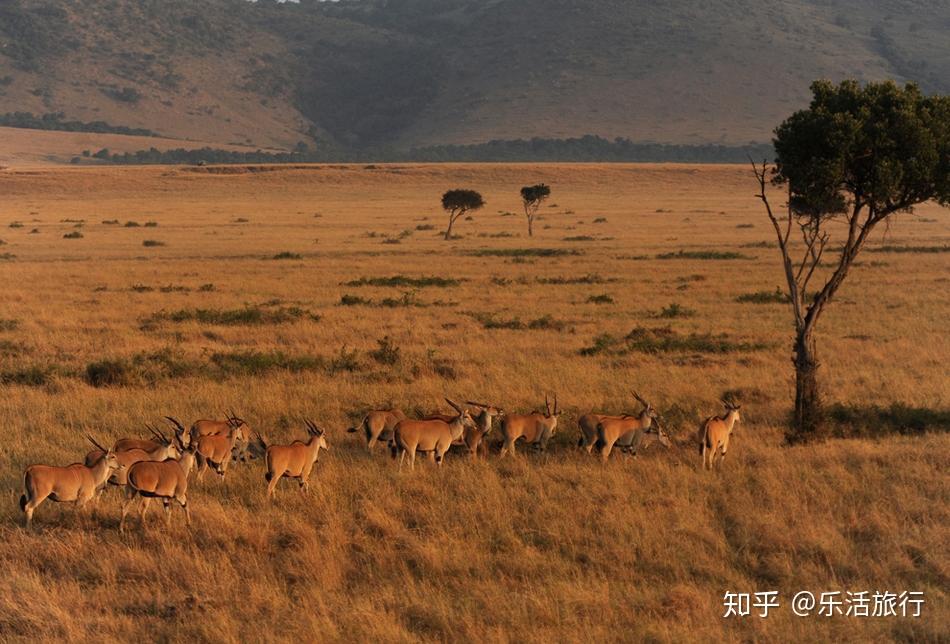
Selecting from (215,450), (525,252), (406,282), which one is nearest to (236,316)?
(406,282)

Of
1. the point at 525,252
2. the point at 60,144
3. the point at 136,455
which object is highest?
the point at 60,144

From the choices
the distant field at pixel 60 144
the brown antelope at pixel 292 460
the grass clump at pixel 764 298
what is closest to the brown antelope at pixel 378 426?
the brown antelope at pixel 292 460

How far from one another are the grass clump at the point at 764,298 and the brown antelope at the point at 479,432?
16.5 meters

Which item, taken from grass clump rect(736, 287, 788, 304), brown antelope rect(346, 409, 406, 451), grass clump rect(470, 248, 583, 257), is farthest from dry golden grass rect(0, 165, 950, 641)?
grass clump rect(470, 248, 583, 257)

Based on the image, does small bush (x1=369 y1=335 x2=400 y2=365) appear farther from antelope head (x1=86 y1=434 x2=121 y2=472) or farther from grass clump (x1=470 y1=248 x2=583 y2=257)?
grass clump (x1=470 y1=248 x2=583 y2=257)

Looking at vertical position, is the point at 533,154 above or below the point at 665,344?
above

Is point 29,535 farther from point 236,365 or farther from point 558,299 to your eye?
point 558,299

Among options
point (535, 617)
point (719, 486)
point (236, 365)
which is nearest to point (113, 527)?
point (535, 617)

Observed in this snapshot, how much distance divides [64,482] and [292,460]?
7.17 feet

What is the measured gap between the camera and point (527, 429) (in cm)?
1170

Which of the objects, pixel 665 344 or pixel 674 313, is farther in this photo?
pixel 674 313

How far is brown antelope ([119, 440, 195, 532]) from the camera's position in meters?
8.96

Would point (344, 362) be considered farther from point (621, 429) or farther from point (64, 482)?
point (64, 482)

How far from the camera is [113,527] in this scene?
9.31 meters
